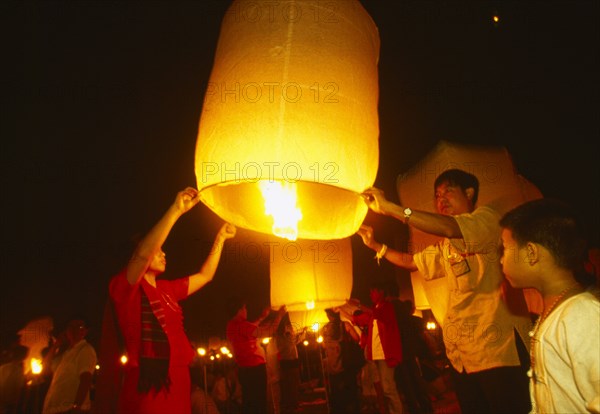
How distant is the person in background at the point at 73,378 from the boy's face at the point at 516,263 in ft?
Answer: 15.0

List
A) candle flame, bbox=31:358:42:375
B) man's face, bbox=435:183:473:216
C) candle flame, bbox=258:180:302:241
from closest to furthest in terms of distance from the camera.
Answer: candle flame, bbox=258:180:302:241
man's face, bbox=435:183:473:216
candle flame, bbox=31:358:42:375

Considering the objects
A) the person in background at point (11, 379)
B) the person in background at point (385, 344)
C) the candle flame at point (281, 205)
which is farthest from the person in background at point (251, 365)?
the candle flame at point (281, 205)

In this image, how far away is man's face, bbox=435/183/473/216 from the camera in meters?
2.45

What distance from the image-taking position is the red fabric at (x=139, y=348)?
6.63 feet

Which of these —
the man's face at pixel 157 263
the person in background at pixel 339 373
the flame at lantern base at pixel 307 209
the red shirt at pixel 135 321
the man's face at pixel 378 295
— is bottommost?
the person in background at pixel 339 373

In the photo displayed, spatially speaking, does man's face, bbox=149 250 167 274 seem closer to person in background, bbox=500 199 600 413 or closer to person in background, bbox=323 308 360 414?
person in background, bbox=500 199 600 413

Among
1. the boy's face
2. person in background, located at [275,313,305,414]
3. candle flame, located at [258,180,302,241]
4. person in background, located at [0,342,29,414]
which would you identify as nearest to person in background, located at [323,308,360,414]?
person in background, located at [275,313,305,414]

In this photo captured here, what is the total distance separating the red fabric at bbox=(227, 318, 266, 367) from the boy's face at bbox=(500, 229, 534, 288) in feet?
13.3

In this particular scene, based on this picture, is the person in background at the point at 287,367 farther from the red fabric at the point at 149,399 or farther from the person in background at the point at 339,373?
the red fabric at the point at 149,399

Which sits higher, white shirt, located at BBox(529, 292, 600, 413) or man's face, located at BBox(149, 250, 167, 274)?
man's face, located at BBox(149, 250, 167, 274)

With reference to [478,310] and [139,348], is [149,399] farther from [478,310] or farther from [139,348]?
[478,310]

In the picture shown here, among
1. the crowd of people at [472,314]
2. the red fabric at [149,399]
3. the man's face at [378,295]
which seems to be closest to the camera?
the crowd of people at [472,314]

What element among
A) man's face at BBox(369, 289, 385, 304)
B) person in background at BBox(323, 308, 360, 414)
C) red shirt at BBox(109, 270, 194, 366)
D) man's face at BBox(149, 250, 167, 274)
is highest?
man's face at BBox(149, 250, 167, 274)

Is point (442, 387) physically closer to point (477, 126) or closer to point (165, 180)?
point (477, 126)
